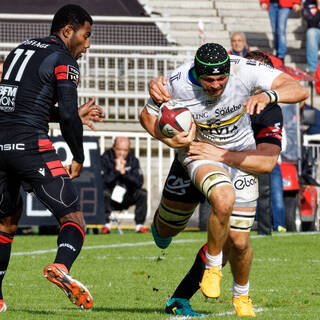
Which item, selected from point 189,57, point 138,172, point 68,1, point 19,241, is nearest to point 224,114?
point 19,241

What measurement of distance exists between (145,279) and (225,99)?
3.25 metres

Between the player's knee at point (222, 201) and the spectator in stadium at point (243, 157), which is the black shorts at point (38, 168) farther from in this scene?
the spectator in stadium at point (243, 157)

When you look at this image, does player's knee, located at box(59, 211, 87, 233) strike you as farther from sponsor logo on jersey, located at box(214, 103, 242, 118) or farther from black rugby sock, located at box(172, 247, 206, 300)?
sponsor logo on jersey, located at box(214, 103, 242, 118)

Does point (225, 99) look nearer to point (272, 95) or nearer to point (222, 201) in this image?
point (272, 95)

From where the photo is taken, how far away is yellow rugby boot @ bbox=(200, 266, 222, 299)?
704 cm

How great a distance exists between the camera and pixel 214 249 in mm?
7266

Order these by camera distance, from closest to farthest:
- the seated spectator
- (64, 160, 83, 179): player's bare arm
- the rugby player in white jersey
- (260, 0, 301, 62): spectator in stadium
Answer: the rugby player in white jersey
(64, 160, 83, 179): player's bare arm
the seated spectator
(260, 0, 301, 62): spectator in stadium

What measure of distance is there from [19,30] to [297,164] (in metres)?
7.02

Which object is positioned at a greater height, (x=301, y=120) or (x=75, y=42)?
(x=75, y=42)

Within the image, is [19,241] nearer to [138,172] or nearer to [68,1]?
[138,172]

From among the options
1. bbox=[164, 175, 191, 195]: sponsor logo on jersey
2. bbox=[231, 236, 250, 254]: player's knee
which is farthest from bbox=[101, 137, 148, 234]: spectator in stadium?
bbox=[231, 236, 250, 254]: player's knee

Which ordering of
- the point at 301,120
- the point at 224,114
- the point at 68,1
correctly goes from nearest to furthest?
the point at 224,114
the point at 301,120
the point at 68,1

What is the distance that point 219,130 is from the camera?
7.75 m

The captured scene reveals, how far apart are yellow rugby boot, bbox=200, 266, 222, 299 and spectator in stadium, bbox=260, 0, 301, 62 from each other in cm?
1547
